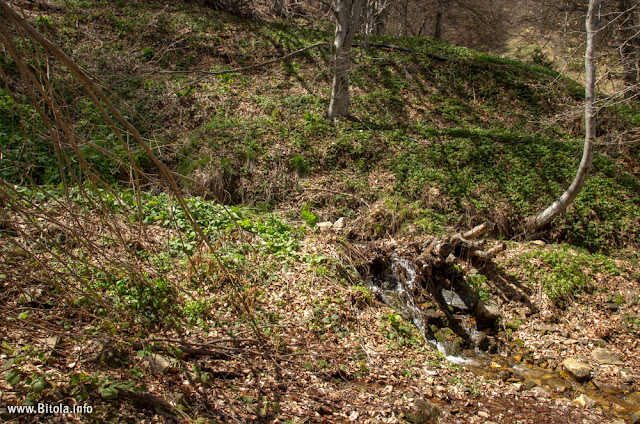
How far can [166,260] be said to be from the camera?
488cm

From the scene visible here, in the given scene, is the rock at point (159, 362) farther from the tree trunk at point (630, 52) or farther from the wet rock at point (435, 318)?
the tree trunk at point (630, 52)

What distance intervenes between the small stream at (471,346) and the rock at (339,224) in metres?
1.10

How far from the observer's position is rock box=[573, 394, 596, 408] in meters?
4.84

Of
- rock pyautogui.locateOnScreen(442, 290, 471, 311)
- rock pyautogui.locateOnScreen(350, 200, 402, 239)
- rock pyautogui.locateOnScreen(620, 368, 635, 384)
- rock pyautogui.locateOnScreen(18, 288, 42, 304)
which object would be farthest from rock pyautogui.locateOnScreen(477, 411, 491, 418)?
rock pyautogui.locateOnScreen(18, 288, 42, 304)

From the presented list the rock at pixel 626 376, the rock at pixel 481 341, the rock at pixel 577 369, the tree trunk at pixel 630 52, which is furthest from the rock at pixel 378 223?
the tree trunk at pixel 630 52

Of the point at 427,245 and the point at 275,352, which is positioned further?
the point at 427,245

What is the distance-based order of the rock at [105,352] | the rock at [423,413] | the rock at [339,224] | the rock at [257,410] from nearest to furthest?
the rock at [105,352] < the rock at [257,410] < the rock at [423,413] < the rock at [339,224]

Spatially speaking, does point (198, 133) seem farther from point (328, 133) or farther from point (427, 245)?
point (427, 245)

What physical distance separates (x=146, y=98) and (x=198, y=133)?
181 cm

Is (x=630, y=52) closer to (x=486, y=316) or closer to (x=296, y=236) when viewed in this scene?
(x=486, y=316)

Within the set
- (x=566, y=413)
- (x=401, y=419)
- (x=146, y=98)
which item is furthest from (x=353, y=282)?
(x=146, y=98)

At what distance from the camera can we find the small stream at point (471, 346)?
515 cm

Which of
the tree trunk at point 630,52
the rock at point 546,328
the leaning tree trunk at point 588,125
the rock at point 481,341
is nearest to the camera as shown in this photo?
the rock at point 481,341

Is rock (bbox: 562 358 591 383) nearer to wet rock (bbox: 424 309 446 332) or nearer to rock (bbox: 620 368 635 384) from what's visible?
rock (bbox: 620 368 635 384)
